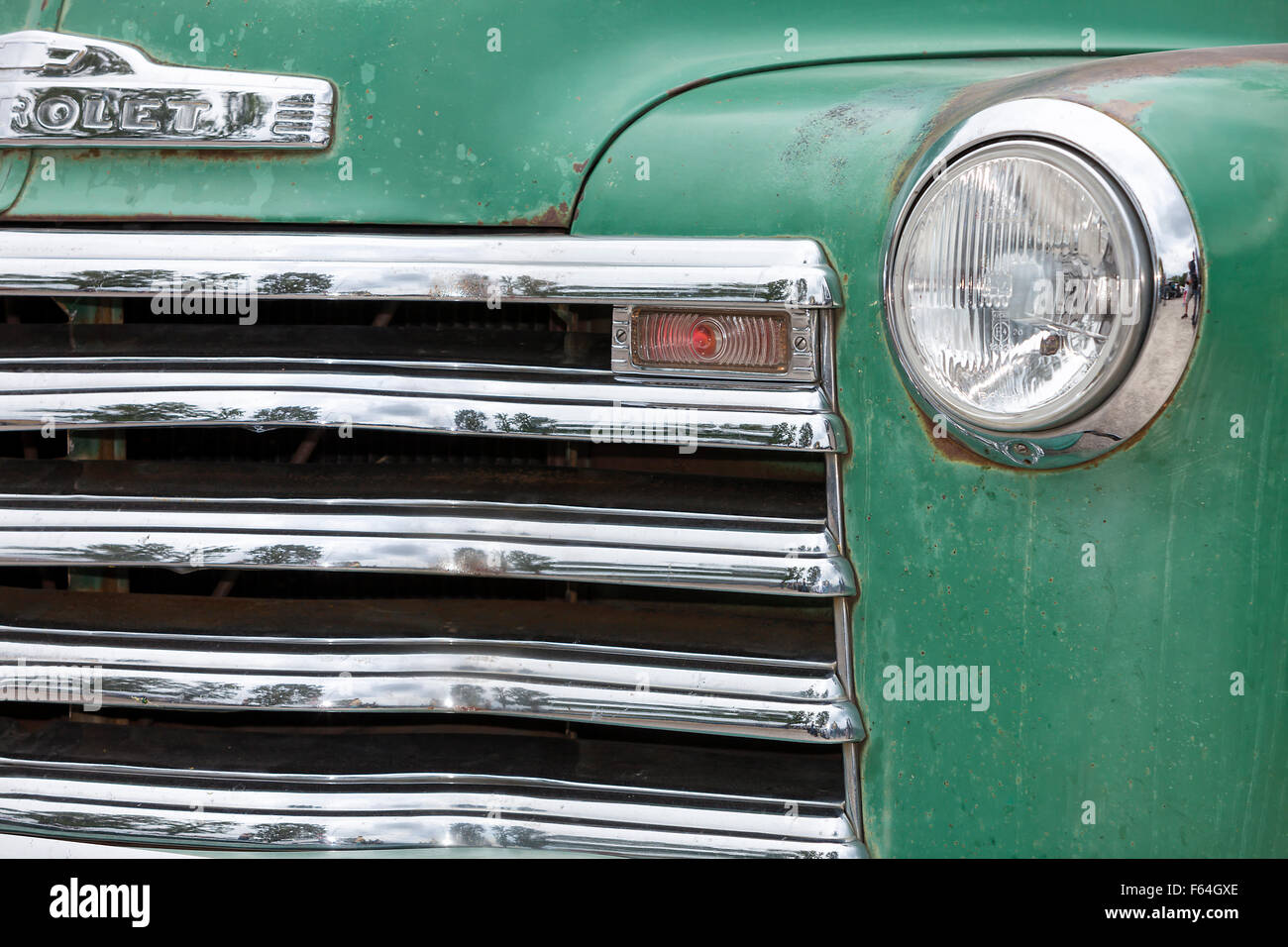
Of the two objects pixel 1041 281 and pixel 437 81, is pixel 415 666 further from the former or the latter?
pixel 1041 281

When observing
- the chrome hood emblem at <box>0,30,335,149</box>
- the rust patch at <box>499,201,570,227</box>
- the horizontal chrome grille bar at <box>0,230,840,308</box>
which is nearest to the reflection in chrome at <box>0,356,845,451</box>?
the horizontal chrome grille bar at <box>0,230,840,308</box>

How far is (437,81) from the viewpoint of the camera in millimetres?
1676

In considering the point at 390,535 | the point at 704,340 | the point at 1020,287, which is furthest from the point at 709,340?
the point at 390,535

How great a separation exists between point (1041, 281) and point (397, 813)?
3.64 ft

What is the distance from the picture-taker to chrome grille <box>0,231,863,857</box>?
1.49 m

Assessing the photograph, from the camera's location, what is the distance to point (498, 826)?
1580 millimetres

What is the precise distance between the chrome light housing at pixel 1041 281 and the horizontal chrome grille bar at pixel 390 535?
0.95 feet

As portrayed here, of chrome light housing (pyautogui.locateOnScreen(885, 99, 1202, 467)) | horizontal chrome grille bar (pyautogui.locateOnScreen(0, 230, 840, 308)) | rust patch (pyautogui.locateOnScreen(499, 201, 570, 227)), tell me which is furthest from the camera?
rust patch (pyautogui.locateOnScreen(499, 201, 570, 227))

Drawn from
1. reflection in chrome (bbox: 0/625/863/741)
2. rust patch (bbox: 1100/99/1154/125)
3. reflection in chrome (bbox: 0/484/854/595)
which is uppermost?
rust patch (bbox: 1100/99/1154/125)

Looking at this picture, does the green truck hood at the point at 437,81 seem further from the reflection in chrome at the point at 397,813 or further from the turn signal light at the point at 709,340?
the reflection in chrome at the point at 397,813

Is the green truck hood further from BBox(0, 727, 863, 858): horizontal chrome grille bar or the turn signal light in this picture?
BBox(0, 727, 863, 858): horizontal chrome grille bar

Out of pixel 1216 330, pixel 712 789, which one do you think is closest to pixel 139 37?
pixel 712 789

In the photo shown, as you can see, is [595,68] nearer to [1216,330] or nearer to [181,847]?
[1216,330]

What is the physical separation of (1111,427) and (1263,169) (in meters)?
0.32
